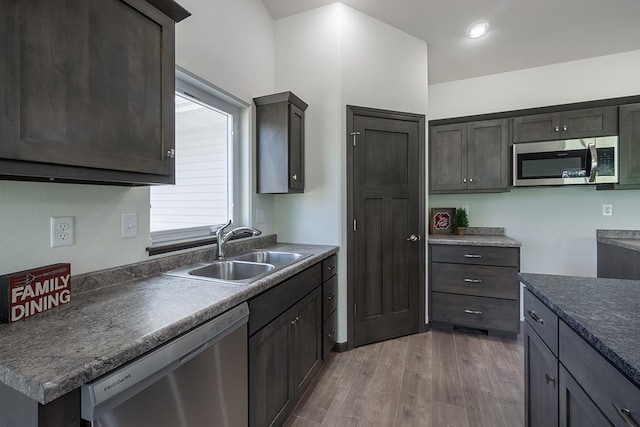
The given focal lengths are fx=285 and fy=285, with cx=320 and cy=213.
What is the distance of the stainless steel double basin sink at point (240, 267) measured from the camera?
1531mm

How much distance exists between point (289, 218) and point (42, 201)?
5.75 feet

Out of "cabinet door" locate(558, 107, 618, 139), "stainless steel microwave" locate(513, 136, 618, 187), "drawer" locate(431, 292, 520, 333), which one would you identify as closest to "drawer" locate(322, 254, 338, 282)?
"drawer" locate(431, 292, 520, 333)

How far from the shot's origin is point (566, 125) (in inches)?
107

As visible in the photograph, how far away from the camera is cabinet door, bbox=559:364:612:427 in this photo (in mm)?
778

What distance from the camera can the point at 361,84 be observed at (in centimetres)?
255

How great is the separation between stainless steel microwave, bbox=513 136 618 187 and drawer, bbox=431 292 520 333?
120 cm

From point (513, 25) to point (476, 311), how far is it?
2606 millimetres

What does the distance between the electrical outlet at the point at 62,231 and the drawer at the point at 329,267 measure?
1.47m

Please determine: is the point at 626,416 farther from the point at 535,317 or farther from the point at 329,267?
the point at 329,267

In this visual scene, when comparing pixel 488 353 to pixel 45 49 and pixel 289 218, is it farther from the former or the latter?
pixel 45 49

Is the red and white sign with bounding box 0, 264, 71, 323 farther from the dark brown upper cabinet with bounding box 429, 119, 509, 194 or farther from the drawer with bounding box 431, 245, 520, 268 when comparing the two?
the dark brown upper cabinet with bounding box 429, 119, 509, 194

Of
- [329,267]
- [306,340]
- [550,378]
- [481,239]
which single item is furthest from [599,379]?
[481,239]

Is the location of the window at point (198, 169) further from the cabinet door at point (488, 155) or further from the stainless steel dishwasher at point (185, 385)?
the cabinet door at point (488, 155)

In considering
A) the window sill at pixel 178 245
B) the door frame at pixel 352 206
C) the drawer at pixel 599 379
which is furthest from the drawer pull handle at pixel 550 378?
the window sill at pixel 178 245
